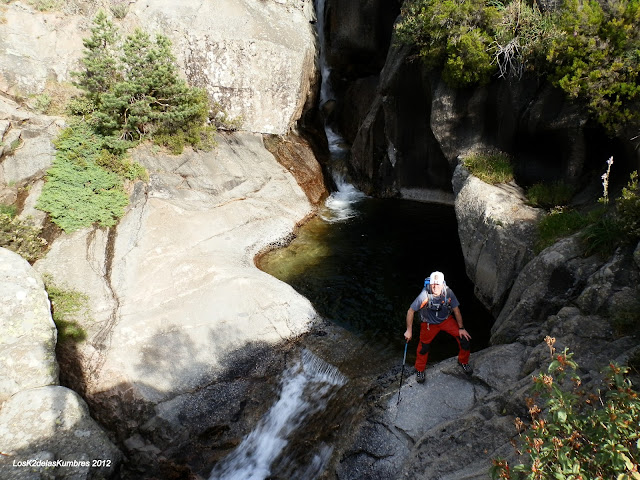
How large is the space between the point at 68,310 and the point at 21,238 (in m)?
2.72

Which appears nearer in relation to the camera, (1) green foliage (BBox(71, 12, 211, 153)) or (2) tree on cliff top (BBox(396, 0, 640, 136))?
(2) tree on cliff top (BBox(396, 0, 640, 136))

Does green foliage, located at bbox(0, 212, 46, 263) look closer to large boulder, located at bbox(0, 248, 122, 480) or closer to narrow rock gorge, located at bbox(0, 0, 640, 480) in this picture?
narrow rock gorge, located at bbox(0, 0, 640, 480)

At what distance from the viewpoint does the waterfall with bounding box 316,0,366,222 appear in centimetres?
1869

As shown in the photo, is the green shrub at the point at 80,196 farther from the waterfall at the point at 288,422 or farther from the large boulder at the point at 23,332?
the waterfall at the point at 288,422

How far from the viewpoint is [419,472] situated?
6.33 metres

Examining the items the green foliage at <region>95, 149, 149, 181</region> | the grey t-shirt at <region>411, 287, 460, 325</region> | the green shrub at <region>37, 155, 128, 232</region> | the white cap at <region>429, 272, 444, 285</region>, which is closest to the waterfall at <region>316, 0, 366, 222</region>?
the green foliage at <region>95, 149, 149, 181</region>

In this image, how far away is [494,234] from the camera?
10.9 metres

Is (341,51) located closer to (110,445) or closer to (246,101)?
(246,101)

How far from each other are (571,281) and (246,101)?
53.5 feet

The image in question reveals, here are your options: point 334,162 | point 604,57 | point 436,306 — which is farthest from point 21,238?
point 604,57

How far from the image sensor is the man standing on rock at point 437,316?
25.8 ft

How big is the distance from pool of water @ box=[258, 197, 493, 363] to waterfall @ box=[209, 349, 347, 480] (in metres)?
1.89

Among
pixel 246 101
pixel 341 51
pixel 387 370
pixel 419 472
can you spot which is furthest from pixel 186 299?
pixel 341 51

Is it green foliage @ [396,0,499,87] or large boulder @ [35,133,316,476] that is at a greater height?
green foliage @ [396,0,499,87]
